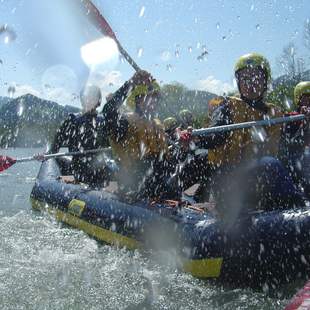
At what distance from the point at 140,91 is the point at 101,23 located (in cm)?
180

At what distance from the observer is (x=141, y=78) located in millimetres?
6449

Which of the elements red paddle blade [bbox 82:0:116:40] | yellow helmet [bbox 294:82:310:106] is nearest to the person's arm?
yellow helmet [bbox 294:82:310:106]

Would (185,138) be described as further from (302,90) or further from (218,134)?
(302,90)

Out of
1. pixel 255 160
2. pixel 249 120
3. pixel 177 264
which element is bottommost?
pixel 177 264

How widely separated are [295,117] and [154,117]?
194 cm

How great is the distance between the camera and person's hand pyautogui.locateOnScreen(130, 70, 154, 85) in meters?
6.40

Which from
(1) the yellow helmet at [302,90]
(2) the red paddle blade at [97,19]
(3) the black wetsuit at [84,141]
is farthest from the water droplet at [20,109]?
(1) the yellow helmet at [302,90]

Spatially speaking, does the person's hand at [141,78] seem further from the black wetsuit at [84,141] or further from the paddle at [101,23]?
the black wetsuit at [84,141]

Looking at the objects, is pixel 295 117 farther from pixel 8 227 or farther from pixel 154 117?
pixel 8 227

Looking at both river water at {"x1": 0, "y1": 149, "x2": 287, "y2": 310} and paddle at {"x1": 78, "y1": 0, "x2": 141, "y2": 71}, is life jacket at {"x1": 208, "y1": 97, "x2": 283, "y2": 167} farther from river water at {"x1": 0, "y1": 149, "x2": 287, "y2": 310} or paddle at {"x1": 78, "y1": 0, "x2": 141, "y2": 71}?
paddle at {"x1": 78, "y1": 0, "x2": 141, "y2": 71}

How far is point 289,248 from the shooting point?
4.36 m

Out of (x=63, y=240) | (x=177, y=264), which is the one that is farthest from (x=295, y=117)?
(x=63, y=240)

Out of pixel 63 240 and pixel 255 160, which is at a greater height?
pixel 255 160

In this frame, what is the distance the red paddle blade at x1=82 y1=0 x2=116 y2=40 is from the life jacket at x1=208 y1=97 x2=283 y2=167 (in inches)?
119
